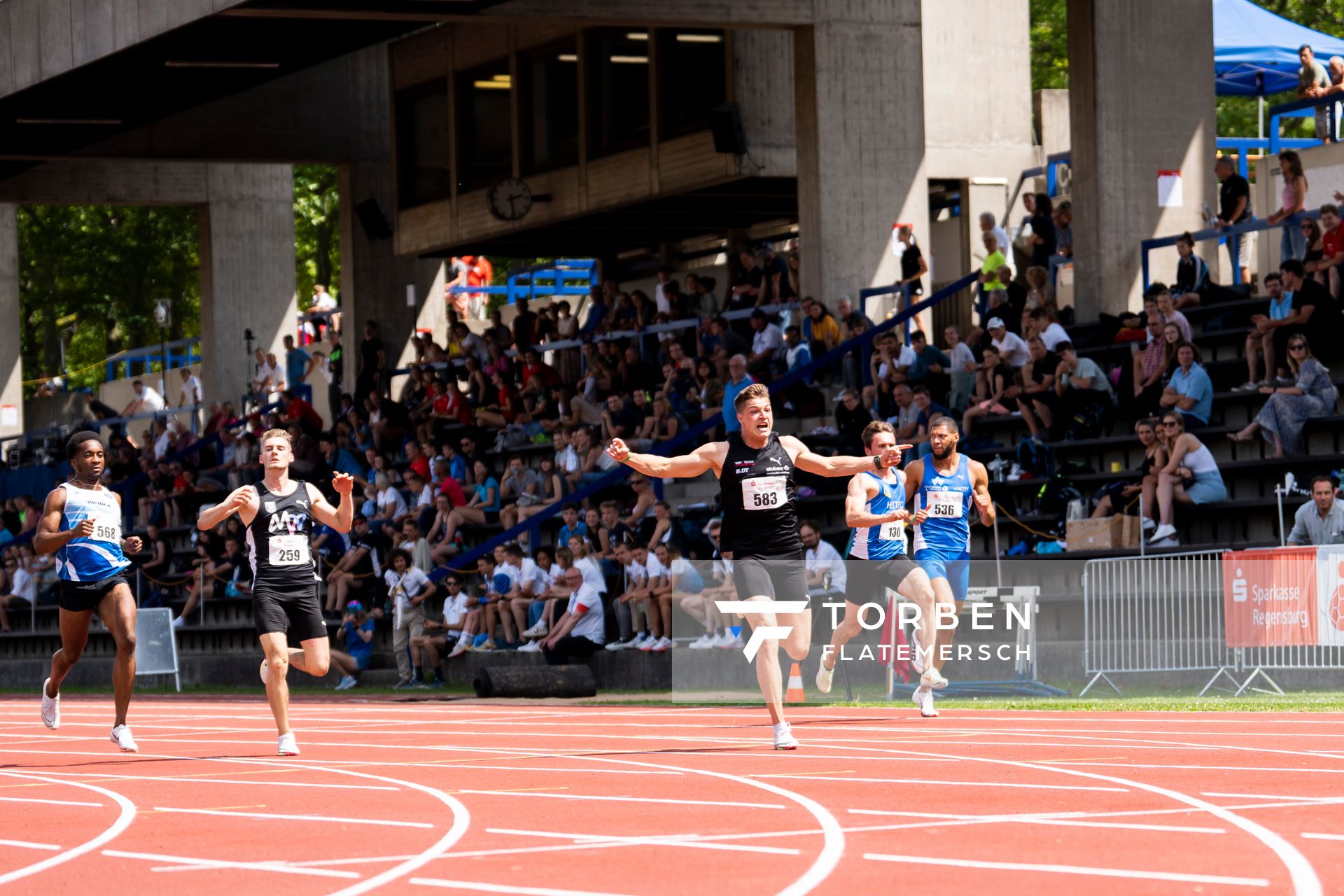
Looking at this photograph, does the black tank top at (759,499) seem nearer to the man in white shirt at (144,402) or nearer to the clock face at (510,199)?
the clock face at (510,199)

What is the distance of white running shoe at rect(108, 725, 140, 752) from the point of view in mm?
14984

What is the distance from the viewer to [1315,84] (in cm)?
2864

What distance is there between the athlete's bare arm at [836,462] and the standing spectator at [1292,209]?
36.9 ft

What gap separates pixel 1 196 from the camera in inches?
1609

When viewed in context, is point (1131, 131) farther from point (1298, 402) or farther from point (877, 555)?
point (877, 555)

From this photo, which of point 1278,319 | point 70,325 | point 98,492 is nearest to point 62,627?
point 98,492

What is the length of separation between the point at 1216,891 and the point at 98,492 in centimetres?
994

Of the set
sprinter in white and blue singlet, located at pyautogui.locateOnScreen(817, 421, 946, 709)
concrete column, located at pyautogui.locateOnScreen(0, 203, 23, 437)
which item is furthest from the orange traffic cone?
concrete column, located at pyautogui.locateOnScreen(0, 203, 23, 437)

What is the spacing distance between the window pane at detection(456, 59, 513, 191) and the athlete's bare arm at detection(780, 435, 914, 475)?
22.6 metres

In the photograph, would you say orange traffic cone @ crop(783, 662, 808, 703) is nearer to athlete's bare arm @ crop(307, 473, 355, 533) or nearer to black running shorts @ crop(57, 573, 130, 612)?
athlete's bare arm @ crop(307, 473, 355, 533)

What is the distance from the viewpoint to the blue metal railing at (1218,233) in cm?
2399

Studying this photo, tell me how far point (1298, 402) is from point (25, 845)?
14.4 m

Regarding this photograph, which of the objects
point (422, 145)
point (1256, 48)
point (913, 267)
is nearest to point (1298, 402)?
point (913, 267)

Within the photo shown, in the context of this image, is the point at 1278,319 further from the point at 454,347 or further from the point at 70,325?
the point at 70,325
